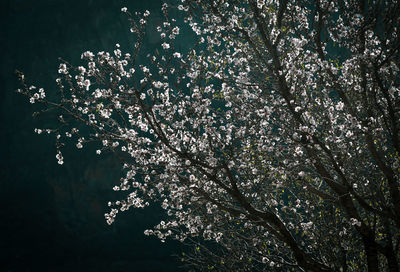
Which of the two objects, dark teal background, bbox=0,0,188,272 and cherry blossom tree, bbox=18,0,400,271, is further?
dark teal background, bbox=0,0,188,272

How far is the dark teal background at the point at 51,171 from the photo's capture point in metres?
33.0

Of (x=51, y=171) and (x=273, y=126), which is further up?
(x=51, y=171)

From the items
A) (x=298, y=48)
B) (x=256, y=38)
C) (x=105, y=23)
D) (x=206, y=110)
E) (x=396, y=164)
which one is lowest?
(x=396, y=164)

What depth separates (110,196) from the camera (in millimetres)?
33500

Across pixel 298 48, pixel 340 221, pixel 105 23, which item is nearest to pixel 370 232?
pixel 340 221

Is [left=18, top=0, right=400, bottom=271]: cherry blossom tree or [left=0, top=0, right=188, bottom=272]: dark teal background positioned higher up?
[left=0, top=0, right=188, bottom=272]: dark teal background

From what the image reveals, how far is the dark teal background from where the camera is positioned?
3297 centimetres

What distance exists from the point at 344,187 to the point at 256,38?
160 inches

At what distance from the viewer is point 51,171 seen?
3331 centimetres

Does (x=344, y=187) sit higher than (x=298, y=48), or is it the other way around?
(x=298, y=48)

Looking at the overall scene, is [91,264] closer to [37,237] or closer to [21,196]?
[37,237]

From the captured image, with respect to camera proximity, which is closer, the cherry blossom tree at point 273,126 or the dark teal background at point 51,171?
the cherry blossom tree at point 273,126

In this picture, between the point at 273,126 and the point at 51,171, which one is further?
the point at 51,171

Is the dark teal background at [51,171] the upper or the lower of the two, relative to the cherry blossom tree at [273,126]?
upper
